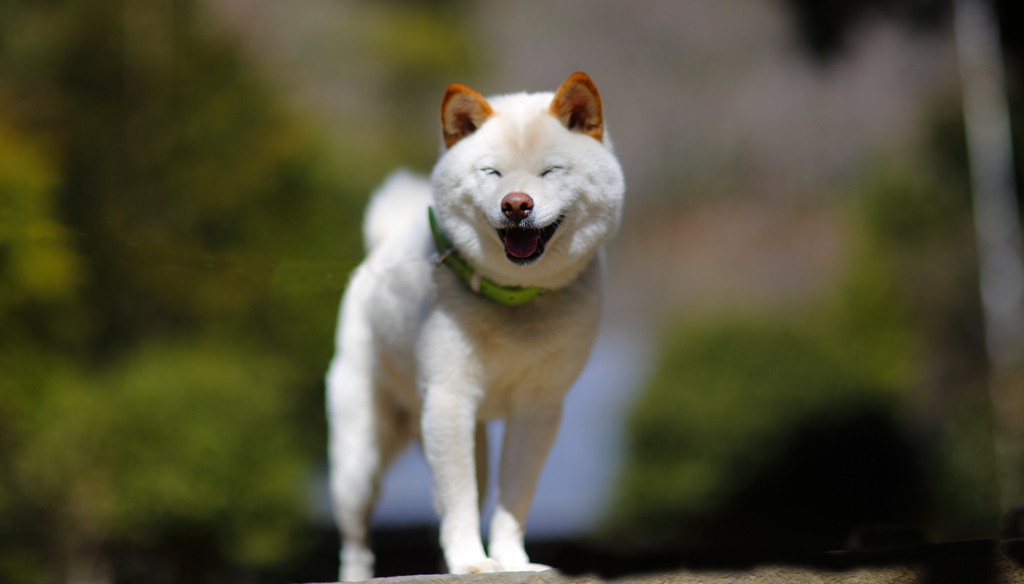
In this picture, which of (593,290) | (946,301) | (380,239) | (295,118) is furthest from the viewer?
(946,301)

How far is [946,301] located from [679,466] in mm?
4828

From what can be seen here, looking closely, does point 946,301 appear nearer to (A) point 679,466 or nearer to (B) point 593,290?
(A) point 679,466

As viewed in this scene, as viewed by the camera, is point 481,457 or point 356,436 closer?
point 356,436

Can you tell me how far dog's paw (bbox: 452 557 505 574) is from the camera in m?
2.19

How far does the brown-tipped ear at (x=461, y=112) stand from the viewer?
2.38 m

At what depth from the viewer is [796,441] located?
24.3 feet

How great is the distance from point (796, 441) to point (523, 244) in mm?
5961

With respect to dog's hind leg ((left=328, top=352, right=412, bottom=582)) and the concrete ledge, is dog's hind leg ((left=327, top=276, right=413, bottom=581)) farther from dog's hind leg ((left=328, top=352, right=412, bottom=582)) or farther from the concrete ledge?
the concrete ledge

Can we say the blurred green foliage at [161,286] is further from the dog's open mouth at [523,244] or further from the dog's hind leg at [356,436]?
the dog's open mouth at [523,244]

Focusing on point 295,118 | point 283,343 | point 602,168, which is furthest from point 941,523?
point 295,118

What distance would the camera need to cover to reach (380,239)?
11.2ft

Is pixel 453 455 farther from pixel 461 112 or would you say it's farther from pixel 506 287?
pixel 461 112

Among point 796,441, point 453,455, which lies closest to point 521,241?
point 453,455

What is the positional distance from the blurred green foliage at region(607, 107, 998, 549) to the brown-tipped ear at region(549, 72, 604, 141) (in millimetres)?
5163
